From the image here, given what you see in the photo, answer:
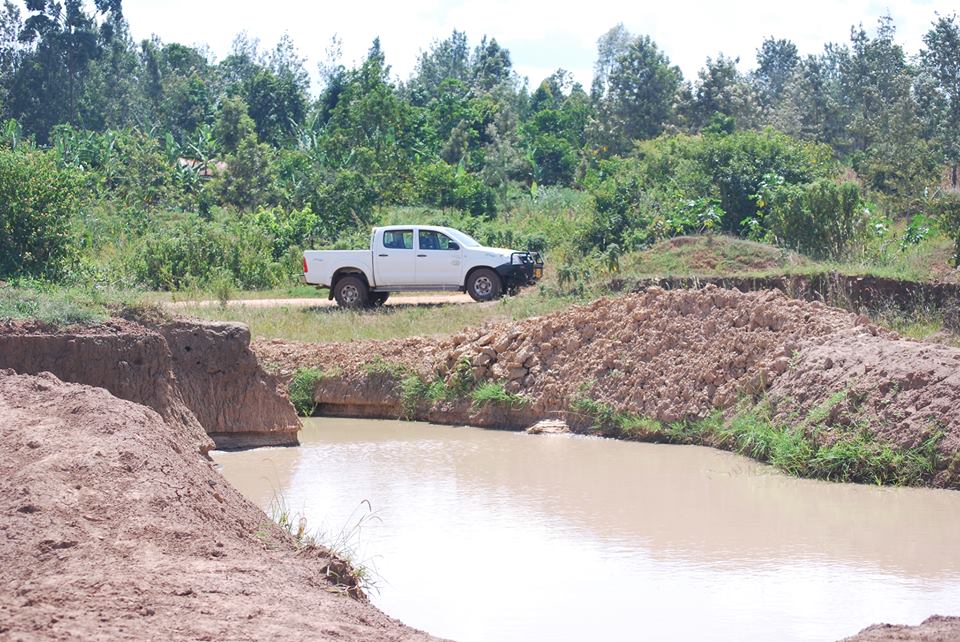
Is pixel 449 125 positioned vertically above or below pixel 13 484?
above

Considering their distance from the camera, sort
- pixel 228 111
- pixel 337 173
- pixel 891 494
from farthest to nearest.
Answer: pixel 228 111 → pixel 337 173 → pixel 891 494

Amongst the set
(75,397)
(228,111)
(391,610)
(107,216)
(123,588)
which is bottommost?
(391,610)

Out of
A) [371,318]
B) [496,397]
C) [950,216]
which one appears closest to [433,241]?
[371,318]

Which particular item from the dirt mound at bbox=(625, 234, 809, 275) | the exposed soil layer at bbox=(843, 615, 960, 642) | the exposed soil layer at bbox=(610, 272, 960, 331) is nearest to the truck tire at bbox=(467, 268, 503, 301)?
the dirt mound at bbox=(625, 234, 809, 275)

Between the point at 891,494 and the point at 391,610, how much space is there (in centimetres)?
611

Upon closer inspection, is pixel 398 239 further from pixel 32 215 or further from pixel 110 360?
pixel 110 360

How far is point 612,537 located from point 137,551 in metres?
5.11

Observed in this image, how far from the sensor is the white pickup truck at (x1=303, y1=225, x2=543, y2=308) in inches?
Result: 945

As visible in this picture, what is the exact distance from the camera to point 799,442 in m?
13.5

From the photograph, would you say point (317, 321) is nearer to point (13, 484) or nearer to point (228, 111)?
point (13, 484)

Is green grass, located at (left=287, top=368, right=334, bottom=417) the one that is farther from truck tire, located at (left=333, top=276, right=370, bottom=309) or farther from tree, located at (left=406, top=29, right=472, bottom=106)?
tree, located at (left=406, top=29, right=472, bottom=106)

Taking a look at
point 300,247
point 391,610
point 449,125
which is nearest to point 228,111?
point 449,125

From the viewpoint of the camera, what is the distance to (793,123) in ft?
179

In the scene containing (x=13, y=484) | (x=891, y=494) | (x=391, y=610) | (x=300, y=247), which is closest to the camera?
(x=13, y=484)
